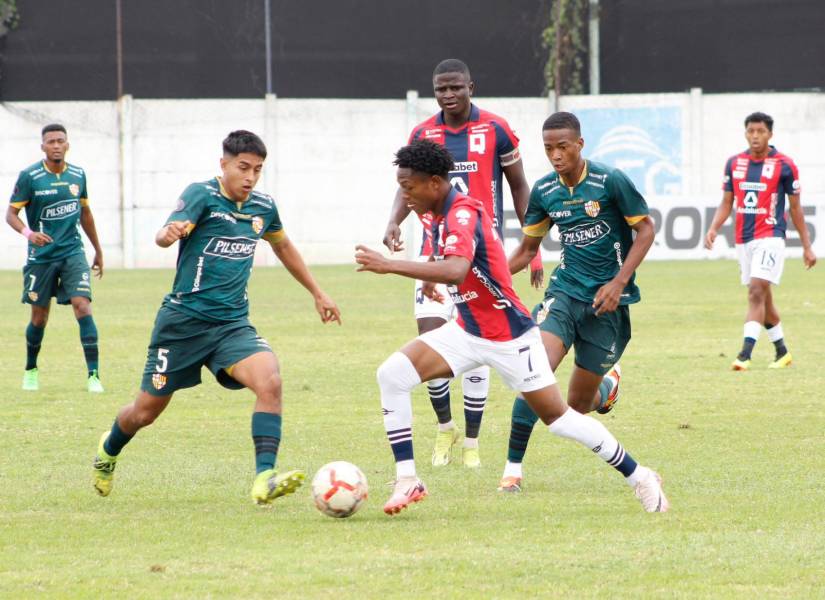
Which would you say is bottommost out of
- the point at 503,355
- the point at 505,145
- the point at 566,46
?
the point at 503,355

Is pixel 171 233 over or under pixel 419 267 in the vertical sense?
over

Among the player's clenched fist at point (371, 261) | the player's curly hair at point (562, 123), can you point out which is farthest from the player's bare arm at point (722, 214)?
the player's clenched fist at point (371, 261)

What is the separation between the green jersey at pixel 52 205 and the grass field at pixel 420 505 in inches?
48.9

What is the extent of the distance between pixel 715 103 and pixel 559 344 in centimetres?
2789

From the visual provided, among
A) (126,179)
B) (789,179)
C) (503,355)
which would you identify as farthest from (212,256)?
(126,179)

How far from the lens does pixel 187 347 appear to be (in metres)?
7.18

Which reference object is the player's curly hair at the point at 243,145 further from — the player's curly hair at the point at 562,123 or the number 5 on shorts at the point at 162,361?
the player's curly hair at the point at 562,123

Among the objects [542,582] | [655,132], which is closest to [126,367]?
[542,582]

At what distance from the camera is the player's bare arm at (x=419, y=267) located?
19.9ft

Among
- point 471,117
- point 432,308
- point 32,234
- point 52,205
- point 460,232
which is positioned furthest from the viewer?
point 52,205

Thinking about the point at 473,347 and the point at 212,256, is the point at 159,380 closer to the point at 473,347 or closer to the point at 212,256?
the point at 212,256

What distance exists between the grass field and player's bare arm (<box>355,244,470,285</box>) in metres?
1.16

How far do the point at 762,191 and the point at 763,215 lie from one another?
0.79 feet

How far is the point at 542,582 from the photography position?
17.3ft
